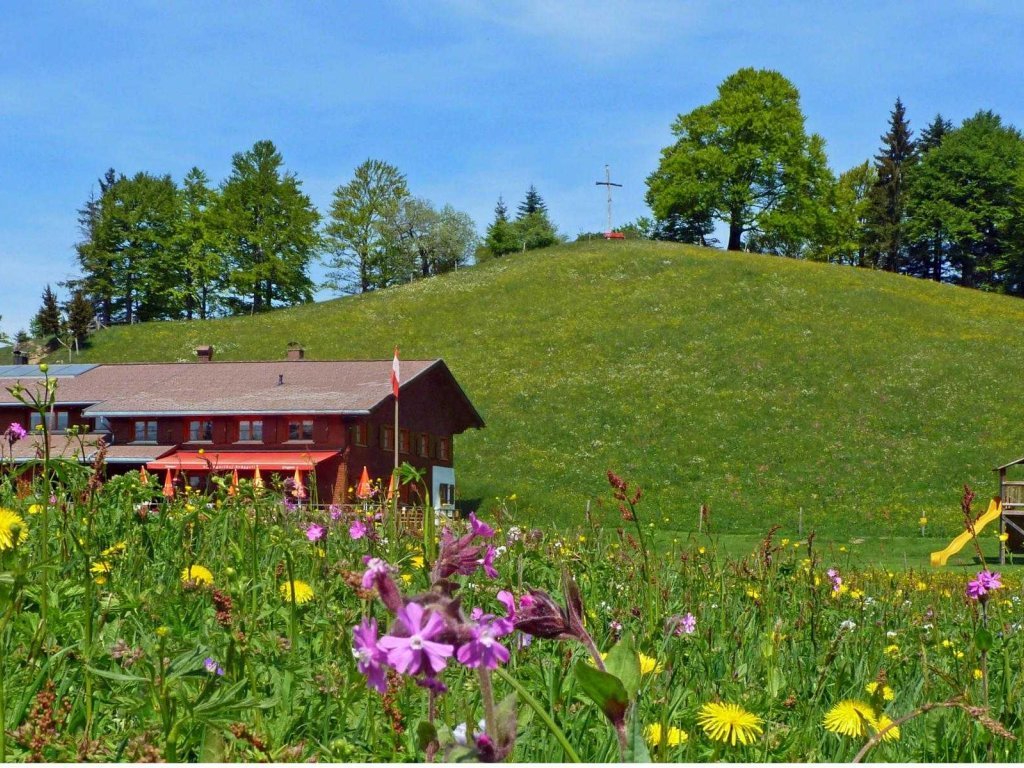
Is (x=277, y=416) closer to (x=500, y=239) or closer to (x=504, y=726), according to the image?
(x=504, y=726)

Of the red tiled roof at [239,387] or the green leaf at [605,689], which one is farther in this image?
the red tiled roof at [239,387]

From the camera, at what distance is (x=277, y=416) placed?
133 ft

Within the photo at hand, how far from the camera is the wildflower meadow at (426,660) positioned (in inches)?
58.9

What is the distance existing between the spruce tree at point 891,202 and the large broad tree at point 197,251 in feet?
200

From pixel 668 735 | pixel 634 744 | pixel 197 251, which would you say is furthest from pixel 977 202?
pixel 634 744

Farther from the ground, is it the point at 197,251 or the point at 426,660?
the point at 197,251

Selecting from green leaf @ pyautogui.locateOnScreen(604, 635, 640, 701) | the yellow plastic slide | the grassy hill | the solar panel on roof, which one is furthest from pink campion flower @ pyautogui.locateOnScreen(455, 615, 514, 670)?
the solar panel on roof

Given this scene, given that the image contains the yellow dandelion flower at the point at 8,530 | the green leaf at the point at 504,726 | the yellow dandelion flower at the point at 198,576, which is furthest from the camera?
the yellow dandelion flower at the point at 198,576

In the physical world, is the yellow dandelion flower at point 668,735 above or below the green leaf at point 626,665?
below

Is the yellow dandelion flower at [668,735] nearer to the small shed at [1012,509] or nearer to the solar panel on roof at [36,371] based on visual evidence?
the small shed at [1012,509]

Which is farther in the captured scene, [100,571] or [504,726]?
[100,571]

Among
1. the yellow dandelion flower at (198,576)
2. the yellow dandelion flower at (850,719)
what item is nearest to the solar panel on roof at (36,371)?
the yellow dandelion flower at (198,576)

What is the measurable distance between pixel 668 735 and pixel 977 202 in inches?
3812

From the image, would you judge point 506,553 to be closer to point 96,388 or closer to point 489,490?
point 489,490
